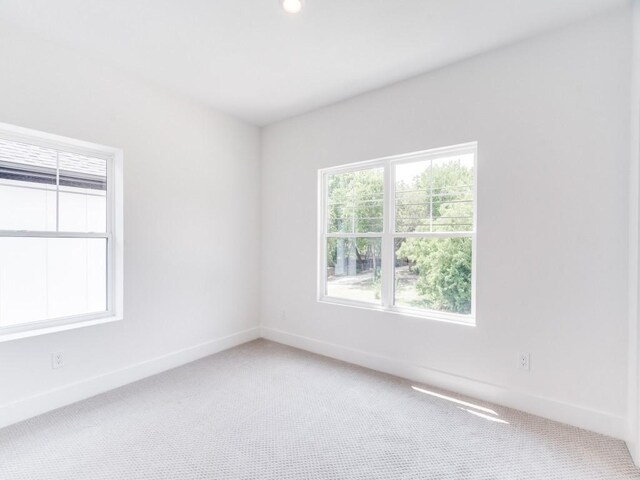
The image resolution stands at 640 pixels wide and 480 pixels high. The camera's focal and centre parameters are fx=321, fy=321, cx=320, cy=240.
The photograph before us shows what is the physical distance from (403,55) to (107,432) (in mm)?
3435

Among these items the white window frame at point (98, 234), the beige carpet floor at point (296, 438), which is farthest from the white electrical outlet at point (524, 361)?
the white window frame at point (98, 234)

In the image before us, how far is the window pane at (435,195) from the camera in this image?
271cm

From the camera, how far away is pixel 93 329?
2637mm

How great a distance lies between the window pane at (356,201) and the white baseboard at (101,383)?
187cm

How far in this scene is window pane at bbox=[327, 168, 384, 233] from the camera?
328 centimetres

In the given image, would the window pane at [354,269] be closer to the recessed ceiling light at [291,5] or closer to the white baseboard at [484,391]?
the white baseboard at [484,391]

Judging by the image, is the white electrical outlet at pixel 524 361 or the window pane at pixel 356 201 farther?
the window pane at pixel 356 201

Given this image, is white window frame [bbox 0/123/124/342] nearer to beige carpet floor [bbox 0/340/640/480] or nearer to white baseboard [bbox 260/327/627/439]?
beige carpet floor [bbox 0/340/640/480]

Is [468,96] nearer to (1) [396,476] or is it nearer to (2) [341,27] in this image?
(2) [341,27]

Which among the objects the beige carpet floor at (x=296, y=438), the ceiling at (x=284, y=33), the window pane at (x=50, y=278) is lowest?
the beige carpet floor at (x=296, y=438)

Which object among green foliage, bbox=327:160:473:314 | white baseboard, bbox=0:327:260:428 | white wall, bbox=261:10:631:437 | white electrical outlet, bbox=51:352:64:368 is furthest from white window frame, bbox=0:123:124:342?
white wall, bbox=261:10:631:437

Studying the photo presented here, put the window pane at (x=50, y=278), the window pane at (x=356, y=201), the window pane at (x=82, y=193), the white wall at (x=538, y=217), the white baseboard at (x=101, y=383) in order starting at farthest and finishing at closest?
1. the window pane at (x=356, y=201)
2. the window pane at (x=82, y=193)
3. the window pane at (x=50, y=278)
4. the white baseboard at (x=101, y=383)
5. the white wall at (x=538, y=217)

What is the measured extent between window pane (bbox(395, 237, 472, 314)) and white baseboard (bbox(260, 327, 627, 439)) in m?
0.56

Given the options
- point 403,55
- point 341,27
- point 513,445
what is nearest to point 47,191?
point 341,27
